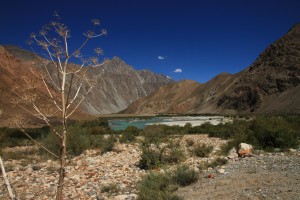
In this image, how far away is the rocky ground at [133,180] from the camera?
6.55 metres

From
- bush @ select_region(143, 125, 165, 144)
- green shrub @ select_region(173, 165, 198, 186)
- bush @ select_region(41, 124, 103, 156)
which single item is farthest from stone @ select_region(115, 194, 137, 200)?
bush @ select_region(41, 124, 103, 156)

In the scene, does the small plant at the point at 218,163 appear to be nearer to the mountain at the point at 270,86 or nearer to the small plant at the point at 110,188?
the small plant at the point at 110,188

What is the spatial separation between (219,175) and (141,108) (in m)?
158

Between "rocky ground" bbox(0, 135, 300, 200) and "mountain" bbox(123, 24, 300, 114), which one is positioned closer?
"rocky ground" bbox(0, 135, 300, 200)

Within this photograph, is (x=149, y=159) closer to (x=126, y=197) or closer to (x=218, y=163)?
(x=218, y=163)

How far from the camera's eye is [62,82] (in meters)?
3.42

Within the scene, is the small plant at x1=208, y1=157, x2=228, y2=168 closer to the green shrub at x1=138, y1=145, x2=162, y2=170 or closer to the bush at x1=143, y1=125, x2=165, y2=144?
the green shrub at x1=138, y1=145, x2=162, y2=170

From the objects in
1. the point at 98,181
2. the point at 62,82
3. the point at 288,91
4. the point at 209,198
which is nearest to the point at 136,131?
the point at 98,181

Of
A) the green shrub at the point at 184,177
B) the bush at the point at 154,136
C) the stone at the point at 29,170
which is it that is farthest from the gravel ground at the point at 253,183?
the stone at the point at 29,170

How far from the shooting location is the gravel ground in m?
6.12

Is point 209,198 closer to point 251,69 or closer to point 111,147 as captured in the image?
point 111,147

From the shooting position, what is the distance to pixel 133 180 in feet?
33.9

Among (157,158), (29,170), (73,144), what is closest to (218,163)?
(157,158)

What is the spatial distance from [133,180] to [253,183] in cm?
464
